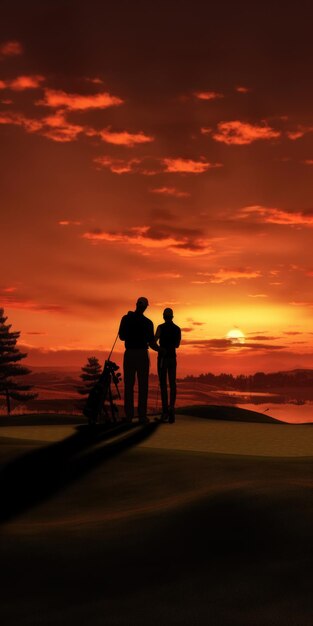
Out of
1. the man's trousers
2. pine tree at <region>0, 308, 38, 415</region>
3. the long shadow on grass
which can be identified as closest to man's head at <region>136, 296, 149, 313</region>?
the man's trousers

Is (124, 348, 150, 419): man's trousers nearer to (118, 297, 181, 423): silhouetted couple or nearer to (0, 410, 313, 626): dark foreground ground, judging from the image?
(118, 297, 181, 423): silhouetted couple

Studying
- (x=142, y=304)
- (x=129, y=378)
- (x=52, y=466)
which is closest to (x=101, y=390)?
(x=129, y=378)

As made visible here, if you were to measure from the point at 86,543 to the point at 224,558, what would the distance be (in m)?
1.37

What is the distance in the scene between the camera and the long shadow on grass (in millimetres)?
9977

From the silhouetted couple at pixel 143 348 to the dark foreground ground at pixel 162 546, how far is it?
5.54 meters

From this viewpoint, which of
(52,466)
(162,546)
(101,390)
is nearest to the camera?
(162,546)

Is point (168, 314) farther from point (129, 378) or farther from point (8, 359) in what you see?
point (8, 359)

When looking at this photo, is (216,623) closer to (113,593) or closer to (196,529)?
(113,593)

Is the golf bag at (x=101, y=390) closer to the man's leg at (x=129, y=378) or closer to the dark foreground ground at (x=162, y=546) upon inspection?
the man's leg at (x=129, y=378)

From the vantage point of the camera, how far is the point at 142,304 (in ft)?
53.3

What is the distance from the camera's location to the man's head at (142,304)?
16234 mm

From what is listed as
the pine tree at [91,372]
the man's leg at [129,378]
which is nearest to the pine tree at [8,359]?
the pine tree at [91,372]

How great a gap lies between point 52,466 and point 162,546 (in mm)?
5123

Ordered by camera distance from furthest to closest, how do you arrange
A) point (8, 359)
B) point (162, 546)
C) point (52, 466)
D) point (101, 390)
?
point (8, 359) < point (101, 390) < point (52, 466) < point (162, 546)
